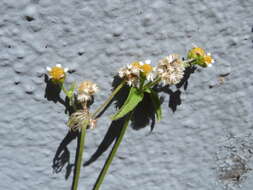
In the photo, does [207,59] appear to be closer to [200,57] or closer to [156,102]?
[200,57]

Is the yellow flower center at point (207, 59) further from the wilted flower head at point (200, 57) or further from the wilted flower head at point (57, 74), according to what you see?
the wilted flower head at point (57, 74)

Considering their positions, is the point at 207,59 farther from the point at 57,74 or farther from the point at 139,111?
the point at 57,74

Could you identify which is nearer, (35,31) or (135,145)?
(35,31)

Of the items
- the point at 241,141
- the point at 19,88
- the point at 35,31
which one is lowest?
the point at 241,141

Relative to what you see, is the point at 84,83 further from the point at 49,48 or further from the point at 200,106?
the point at 200,106

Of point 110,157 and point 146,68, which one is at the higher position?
point 146,68

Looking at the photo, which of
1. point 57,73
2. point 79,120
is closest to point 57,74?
point 57,73

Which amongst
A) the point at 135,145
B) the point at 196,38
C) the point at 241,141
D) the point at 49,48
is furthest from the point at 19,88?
the point at 241,141

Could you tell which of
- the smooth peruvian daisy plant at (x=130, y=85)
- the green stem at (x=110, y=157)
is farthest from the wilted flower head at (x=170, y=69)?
the green stem at (x=110, y=157)
